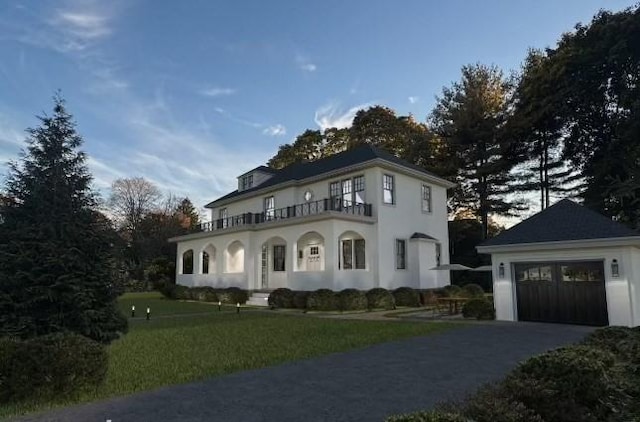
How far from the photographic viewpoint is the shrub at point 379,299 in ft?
70.0

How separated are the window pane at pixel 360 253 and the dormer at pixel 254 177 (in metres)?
11.7

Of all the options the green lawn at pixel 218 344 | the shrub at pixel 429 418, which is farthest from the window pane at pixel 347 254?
the shrub at pixel 429 418

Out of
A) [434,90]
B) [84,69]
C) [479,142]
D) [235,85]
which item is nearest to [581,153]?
[479,142]

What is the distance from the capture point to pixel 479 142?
35750mm

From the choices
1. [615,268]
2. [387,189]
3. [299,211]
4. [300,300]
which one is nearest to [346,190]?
[387,189]

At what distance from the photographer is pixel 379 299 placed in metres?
21.4

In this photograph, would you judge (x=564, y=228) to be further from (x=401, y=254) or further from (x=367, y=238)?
(x=401, y=254)

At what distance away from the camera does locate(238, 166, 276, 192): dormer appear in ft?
110

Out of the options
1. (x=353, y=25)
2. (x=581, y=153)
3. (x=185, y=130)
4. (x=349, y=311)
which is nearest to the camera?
(x=353, y=25)

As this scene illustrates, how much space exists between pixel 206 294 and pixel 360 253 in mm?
10214

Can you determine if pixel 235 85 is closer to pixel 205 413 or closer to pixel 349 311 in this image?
pixel 349 311

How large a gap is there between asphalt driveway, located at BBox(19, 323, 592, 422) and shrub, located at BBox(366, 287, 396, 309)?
1129cm

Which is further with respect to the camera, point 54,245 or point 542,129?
point 542,129

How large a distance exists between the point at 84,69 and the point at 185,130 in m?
8.22
